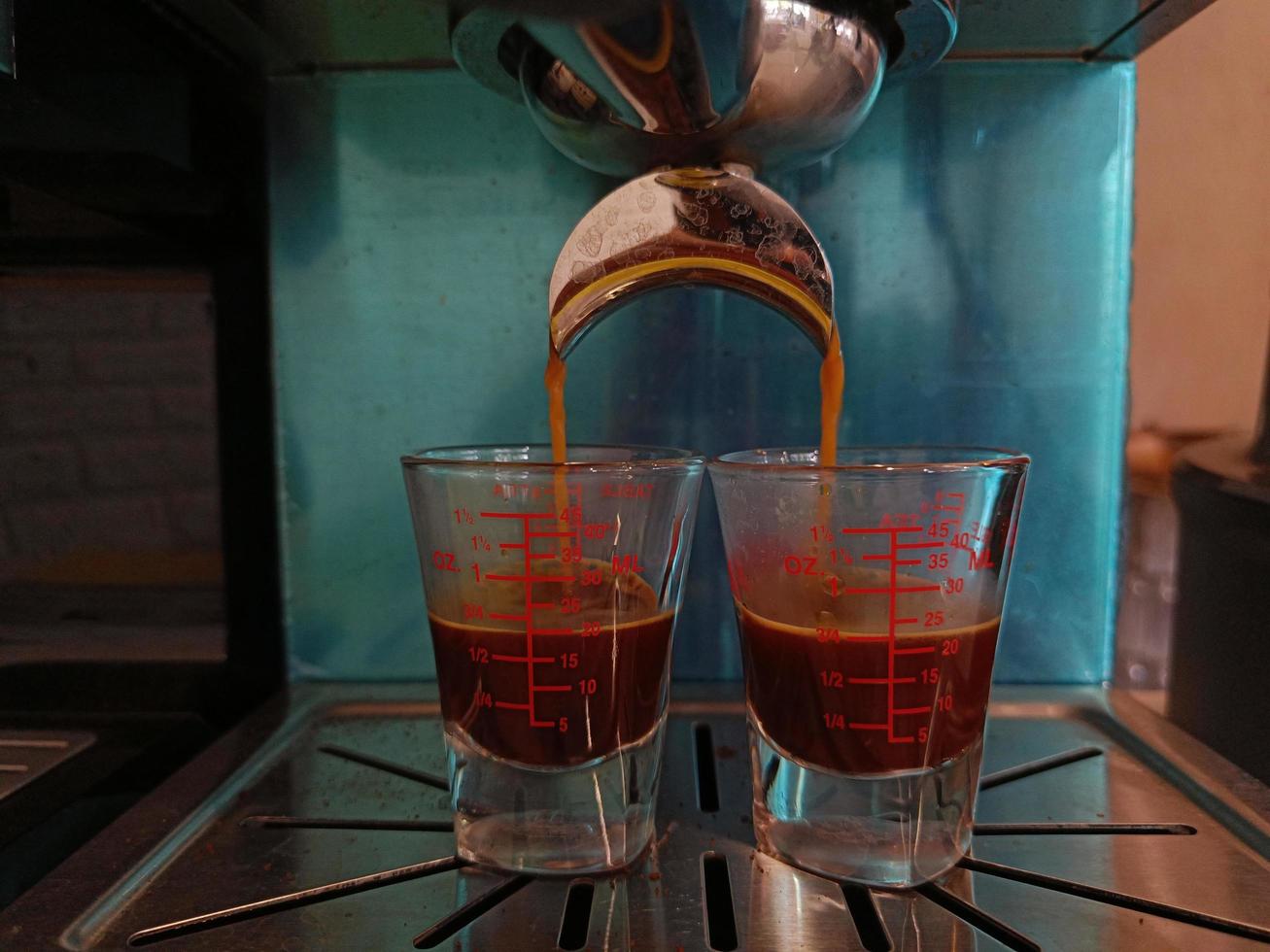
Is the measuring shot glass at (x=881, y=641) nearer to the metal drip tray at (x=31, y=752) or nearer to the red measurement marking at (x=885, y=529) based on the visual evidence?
the red measurement marking at (x=885, y=529)

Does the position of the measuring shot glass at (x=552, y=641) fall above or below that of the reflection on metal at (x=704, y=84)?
below

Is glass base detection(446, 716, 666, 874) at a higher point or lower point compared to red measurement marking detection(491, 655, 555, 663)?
lower

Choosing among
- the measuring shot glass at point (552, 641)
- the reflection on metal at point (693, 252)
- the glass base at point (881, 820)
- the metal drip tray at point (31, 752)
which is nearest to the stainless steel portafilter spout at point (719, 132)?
the reflection on metal at point (693, 252)

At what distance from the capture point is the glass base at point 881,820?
0.42 m

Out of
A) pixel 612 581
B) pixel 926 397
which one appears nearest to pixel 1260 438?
pixel 926 397

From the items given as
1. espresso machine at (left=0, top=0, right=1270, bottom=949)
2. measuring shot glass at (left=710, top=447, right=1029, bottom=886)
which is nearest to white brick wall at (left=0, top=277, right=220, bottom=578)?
espresso machine at (left=0, top=0, right=1270, bottom=949)

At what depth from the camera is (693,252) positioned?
0.49 meters

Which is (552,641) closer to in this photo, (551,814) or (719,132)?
(551,814)

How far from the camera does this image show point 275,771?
1.80ft

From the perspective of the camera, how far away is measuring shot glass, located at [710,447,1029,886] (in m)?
0.42

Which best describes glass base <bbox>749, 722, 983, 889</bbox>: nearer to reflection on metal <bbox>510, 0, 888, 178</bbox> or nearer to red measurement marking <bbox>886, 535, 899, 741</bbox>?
red measurement marking <bbox>886, 535, 899, 741</bbox>

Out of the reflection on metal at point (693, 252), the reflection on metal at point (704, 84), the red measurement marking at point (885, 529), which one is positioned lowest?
the red measurement marking at point (885, 529)

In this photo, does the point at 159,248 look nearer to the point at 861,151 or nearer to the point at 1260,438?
the point at 861,151

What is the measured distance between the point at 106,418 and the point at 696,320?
371 mm
